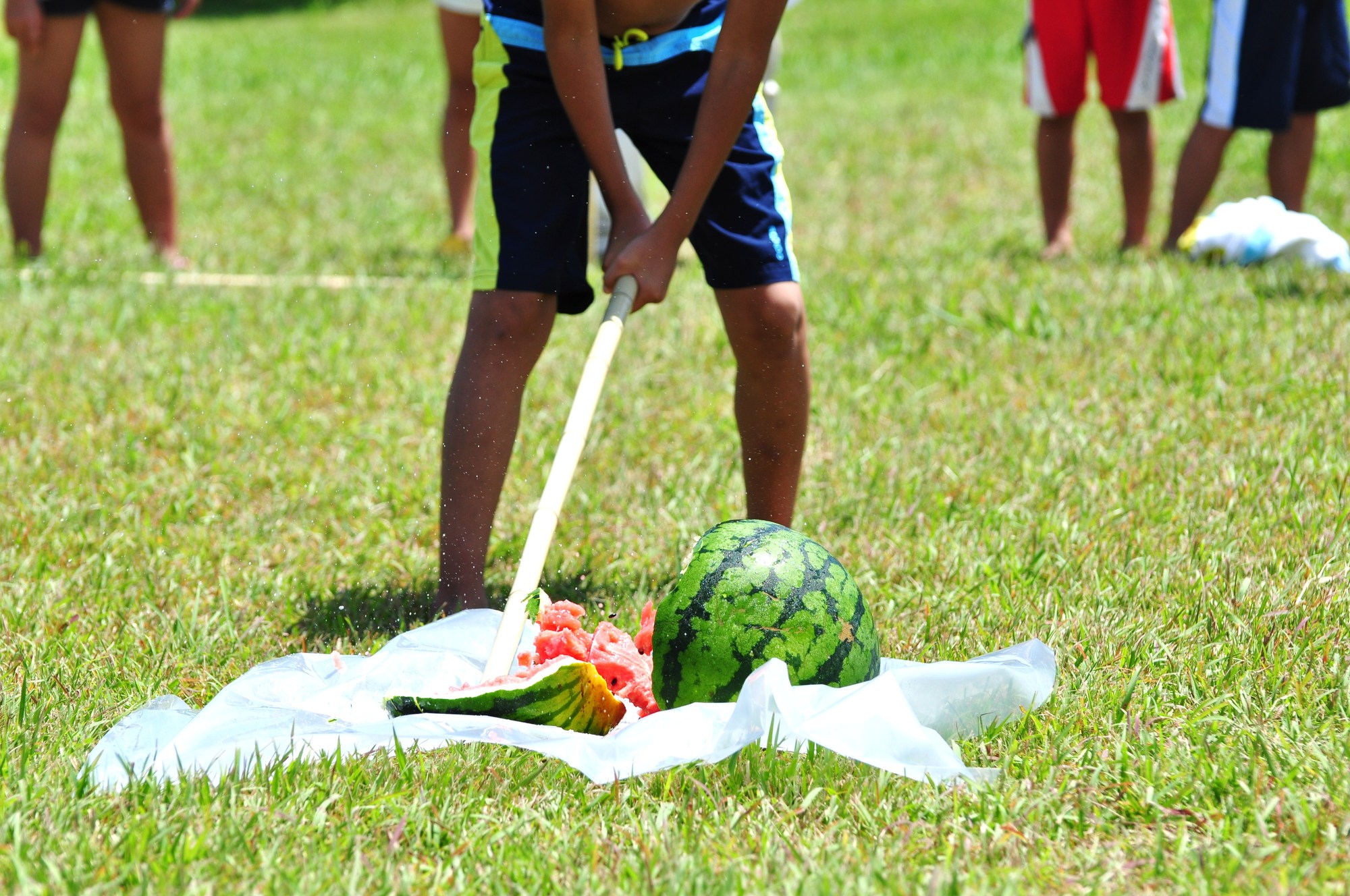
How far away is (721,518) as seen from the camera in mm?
3125

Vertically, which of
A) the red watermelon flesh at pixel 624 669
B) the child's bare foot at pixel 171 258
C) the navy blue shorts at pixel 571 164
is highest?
the navy blue shorts at pixel 571 164

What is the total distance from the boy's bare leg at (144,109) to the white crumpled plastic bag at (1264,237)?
4.05 m

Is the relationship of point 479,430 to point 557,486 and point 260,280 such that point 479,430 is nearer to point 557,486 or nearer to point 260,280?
point 557,486

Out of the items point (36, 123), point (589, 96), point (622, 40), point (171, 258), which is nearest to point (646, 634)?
point (589, 96)

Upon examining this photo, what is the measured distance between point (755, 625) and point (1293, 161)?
424 cm

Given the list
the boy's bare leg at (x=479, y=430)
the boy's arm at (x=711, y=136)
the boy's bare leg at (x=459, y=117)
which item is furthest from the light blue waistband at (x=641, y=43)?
the boy's bare leg at (x=459, y=117)

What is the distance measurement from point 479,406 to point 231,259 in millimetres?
3393

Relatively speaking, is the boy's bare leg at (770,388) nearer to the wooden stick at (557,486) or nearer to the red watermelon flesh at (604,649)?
the wooden stick at (557,486)

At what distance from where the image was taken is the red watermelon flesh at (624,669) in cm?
230

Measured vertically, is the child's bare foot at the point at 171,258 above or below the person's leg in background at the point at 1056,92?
below

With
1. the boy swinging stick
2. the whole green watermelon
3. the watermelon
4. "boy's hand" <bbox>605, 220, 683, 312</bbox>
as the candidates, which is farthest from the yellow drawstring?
the watermelon

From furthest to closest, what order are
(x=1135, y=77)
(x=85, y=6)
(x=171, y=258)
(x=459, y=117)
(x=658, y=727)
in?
1. (x=459, y=117)
2. (x=171, y=258)
3. (x=1135, y=77)
4. (x=85, y=6)
5. (x=658, y=727)

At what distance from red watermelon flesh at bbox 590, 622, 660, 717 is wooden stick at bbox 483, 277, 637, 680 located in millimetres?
167

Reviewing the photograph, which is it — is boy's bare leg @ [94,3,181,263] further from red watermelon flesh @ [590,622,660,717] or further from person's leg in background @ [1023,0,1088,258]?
red watermelon flesh @ [590,622,660,717]
